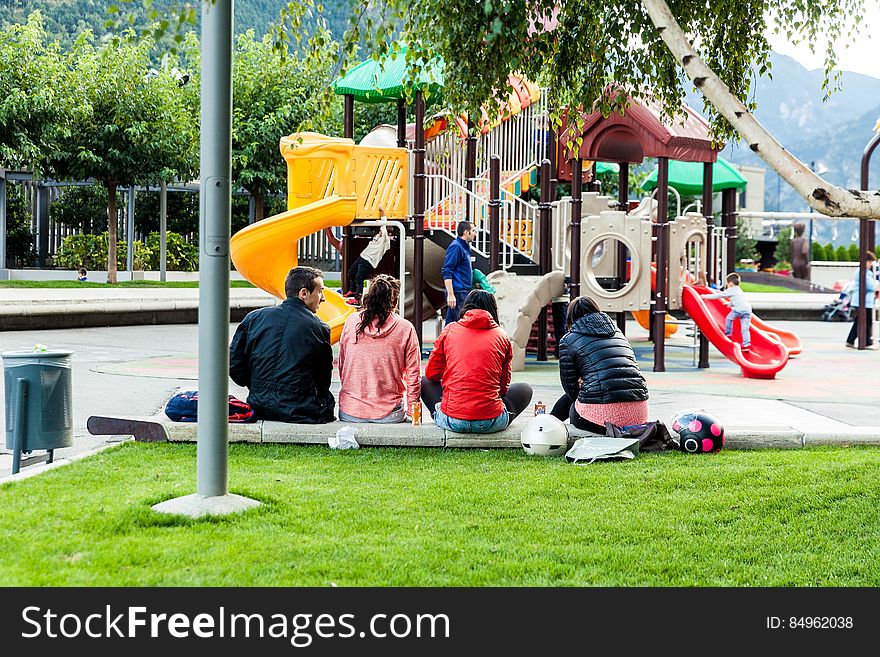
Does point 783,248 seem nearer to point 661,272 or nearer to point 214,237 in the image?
point 661,272

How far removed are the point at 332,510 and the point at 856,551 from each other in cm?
279

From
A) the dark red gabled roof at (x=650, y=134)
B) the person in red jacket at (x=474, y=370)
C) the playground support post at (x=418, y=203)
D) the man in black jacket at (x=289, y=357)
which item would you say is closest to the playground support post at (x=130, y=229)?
the playground support post at (x=418, y=203)

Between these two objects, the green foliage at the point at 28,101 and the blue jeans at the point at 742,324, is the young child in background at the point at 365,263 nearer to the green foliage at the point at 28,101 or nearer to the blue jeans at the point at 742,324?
the blue jeans at the point at 742,324

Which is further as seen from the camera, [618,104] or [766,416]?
[766,416]

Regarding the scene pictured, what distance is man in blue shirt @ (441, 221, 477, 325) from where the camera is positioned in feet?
48.7

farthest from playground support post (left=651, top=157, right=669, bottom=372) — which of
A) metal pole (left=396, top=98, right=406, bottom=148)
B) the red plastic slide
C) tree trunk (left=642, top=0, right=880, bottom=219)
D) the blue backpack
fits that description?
tree trunk (left=642, top=0, right=880, bottom=219)

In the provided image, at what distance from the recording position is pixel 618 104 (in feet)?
28.5

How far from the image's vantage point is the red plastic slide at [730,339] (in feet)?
52.0

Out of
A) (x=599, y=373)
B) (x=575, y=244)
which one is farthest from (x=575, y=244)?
(x=599, y=373)

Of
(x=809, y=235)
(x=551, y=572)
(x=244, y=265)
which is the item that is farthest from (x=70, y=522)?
(x=809, y=235)

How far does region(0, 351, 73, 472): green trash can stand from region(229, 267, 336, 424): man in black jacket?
1.30m

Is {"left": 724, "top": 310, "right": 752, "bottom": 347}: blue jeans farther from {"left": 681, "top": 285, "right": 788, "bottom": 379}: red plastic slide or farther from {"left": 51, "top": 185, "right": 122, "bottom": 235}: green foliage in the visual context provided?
{"left": 51, "top": 185, "right": 122, "bottom": 235}: green foliage
